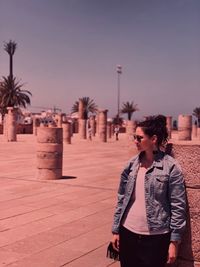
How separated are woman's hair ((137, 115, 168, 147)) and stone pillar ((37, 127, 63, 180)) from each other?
28.4 ft

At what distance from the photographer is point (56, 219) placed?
7.09m

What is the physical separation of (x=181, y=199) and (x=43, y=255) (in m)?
2.55

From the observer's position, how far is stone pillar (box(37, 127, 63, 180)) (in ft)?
38.9

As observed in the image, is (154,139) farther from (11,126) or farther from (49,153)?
(11,126)

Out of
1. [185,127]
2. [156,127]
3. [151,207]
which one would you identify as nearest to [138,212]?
[151,207]

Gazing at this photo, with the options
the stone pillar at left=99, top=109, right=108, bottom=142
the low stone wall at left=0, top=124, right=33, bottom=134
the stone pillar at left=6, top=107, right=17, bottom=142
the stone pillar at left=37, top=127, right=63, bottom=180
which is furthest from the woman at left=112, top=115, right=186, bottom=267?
the low stone wall at left=0, top=124, right=33, bottom=134

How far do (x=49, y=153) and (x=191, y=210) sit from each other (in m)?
8.32

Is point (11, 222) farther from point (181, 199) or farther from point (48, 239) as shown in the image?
point (181, 199)

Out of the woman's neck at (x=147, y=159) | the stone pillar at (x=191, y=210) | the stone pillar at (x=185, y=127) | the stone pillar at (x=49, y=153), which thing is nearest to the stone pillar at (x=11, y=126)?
the stone pillar at (x=185, y=127)

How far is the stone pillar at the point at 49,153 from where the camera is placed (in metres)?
11.9

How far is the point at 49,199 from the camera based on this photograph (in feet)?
29.1

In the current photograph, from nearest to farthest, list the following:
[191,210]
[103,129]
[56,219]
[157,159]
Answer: [157,159]
[191,210]
[56,219]
[103,129]

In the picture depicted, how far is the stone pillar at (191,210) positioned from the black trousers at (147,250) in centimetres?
77

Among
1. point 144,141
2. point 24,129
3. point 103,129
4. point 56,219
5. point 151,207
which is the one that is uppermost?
point 24,129
